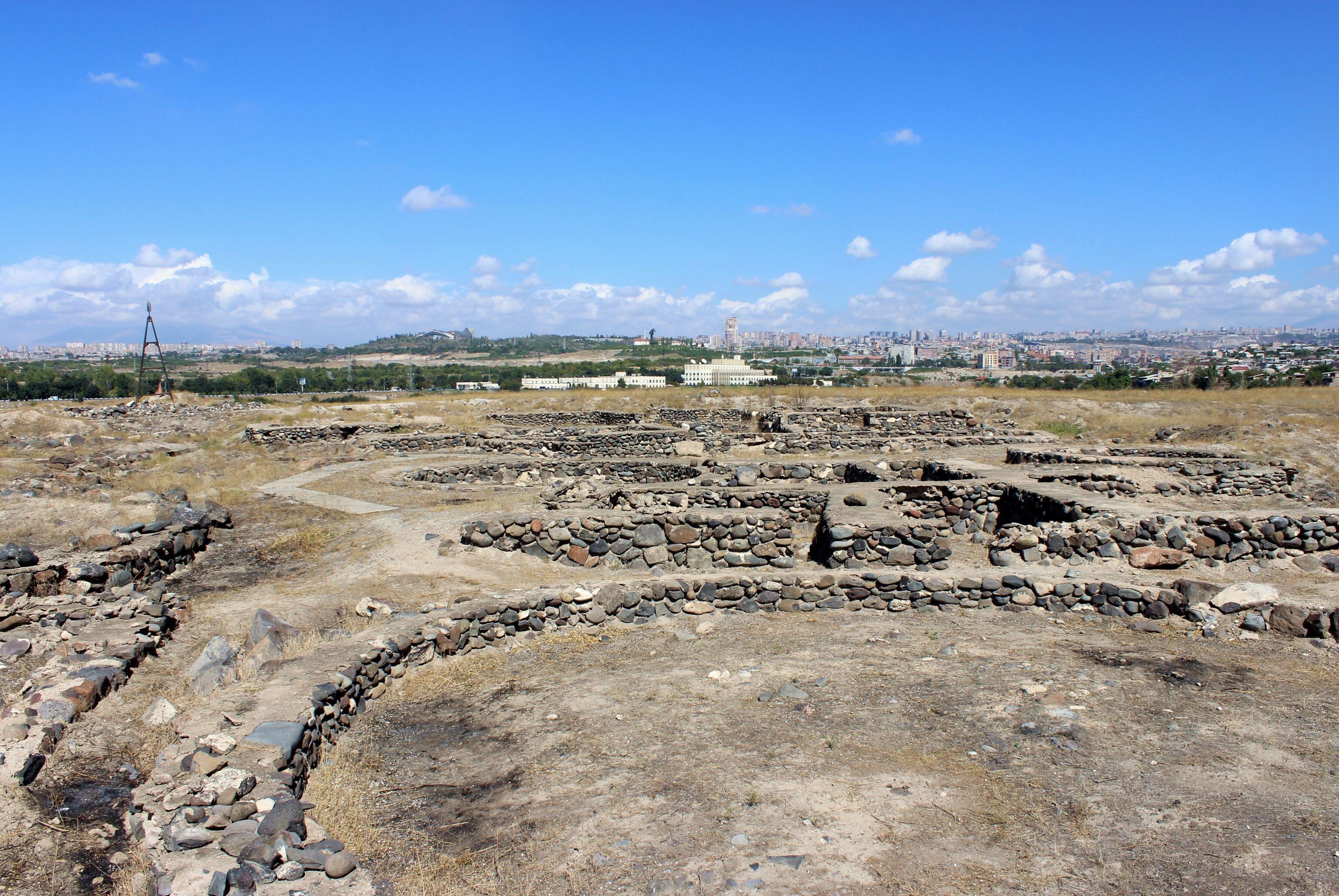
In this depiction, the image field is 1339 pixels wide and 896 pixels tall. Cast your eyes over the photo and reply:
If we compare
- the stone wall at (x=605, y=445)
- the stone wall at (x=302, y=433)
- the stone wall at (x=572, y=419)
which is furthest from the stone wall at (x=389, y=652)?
the stone wall at (x=572, y=419)

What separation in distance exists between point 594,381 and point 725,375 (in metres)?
14.3

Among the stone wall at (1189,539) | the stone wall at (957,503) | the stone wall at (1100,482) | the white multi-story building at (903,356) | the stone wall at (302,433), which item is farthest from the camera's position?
the white multi-story building at (903,356)

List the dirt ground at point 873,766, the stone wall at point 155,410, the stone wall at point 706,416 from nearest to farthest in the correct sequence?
the dirt ground at point 873,766 < the stone wall at point 706,416 < the stone wall at point 155,410

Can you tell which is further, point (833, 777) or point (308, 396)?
point (308, 396)

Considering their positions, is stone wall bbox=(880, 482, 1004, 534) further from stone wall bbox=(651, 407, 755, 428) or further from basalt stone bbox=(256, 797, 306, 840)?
stone wall bbox=(651, 407, 755, 428)

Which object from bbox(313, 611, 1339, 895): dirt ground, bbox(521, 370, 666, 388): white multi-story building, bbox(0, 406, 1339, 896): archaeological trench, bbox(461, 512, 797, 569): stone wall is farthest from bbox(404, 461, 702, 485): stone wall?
bbox(521, 370, 666, 388): white multi-story building

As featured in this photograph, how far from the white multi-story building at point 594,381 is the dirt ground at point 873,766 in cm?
5588

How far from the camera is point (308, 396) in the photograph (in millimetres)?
55656

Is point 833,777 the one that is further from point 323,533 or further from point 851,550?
point 323,533

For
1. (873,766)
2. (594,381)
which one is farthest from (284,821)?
(594,381)

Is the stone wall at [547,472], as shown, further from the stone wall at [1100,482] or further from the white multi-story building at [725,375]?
the white multi-story building at [725,375]

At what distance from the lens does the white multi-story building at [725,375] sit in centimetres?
5447

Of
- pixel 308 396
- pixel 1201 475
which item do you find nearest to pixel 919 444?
pixel 1201 475

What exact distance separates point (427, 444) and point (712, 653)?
18.7 meters
